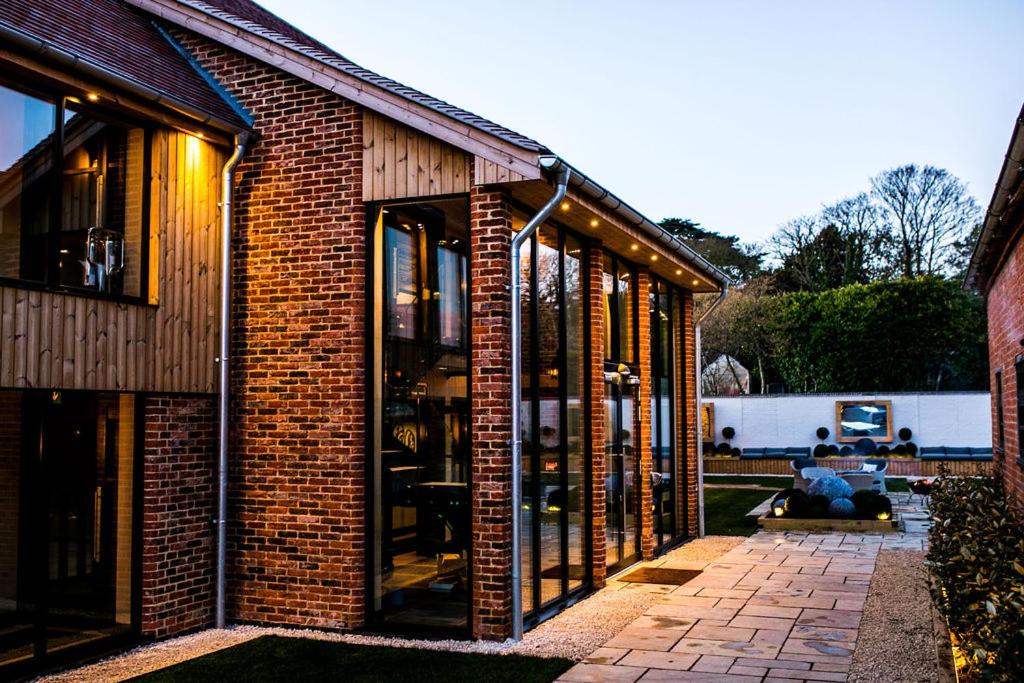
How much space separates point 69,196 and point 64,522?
7.38ft

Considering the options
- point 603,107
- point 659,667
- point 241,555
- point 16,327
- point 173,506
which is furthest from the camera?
point 603,107

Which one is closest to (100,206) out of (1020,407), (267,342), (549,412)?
(267,342)

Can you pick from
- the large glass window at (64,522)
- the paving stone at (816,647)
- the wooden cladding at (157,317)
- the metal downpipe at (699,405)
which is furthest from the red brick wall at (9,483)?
the metal downpipe at (699,405)

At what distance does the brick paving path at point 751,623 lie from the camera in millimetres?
6148

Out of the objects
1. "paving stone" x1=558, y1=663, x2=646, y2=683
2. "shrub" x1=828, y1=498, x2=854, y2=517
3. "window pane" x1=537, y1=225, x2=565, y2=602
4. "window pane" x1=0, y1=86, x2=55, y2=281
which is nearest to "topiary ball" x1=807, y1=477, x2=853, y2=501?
"shrub" x1=828, y1=498, x2=854, y2=517

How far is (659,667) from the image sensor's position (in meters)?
6.21

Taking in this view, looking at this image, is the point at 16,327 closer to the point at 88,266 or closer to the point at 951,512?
the point at 88,266

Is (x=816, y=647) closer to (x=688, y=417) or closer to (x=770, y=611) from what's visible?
(x=770, y=611)

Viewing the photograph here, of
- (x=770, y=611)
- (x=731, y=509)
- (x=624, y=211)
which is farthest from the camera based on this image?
(x=731, y=509)

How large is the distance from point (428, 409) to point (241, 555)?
196 centimetres

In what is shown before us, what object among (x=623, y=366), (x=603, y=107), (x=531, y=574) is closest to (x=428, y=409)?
(x=531, y=574)

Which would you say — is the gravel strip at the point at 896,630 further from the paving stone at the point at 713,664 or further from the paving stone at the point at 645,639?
the paving stone at the point at 645,639

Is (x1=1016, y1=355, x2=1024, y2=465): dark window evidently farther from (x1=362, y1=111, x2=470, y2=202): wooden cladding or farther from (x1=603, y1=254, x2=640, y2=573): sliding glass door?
(x1=362, y1=111, x2=470, y2=202): wooden cladding

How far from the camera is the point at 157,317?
6.99 meters
